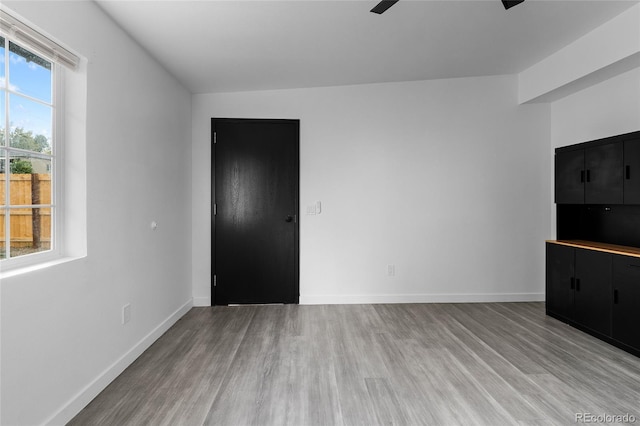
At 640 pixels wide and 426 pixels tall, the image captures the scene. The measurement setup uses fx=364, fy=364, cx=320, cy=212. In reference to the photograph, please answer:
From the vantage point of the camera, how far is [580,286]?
333cm

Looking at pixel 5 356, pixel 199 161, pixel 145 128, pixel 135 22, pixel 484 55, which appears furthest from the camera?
pixel 199 161

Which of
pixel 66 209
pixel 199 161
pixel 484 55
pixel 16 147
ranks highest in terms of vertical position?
pixel 484 55

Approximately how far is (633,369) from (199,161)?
4301 millimetres

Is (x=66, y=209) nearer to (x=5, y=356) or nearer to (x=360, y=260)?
(x=5, y=356)

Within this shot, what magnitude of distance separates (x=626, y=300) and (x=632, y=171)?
1027 millimetres

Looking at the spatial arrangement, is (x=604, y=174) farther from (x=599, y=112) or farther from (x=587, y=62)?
(x=587, y=62)

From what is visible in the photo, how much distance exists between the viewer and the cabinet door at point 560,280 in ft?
11.3

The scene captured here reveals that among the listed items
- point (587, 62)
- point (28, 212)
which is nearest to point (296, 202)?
point (28, 212)

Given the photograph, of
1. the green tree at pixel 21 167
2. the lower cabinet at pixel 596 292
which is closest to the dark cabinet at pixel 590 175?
the lower cabinet at pixel 596 292

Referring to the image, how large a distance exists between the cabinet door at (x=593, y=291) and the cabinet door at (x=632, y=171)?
503mm

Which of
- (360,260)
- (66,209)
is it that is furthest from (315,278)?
(66,209)

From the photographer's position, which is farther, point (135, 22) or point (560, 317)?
point (560, 317)

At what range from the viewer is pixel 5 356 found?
1564 mm

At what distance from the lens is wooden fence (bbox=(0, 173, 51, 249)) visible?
1.78 m
